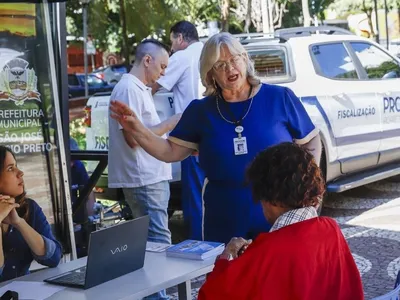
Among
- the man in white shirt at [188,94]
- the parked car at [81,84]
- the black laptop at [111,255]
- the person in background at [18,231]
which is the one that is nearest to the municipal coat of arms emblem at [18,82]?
the person in background at [18,231]

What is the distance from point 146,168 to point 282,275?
8.95 ft

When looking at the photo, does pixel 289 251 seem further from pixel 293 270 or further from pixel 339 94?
pixel 339 94

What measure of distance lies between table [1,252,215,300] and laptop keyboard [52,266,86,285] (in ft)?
0.24

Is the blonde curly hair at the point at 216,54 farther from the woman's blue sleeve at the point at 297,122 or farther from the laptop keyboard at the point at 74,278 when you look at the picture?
the laptop keyboard at the point at 74,278

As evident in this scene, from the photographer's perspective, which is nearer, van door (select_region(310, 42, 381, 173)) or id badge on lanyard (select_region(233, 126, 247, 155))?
id badge on lanyard (select_region(233, 126, 247, 155))

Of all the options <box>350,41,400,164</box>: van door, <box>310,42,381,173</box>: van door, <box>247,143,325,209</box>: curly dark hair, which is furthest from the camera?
<box>350,41,400,164</box>: van door

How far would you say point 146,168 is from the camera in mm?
5383

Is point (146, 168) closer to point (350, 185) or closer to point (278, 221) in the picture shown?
point (278, 221)

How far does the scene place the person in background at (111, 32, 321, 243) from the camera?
3.98 meters

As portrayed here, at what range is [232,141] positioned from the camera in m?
4.00

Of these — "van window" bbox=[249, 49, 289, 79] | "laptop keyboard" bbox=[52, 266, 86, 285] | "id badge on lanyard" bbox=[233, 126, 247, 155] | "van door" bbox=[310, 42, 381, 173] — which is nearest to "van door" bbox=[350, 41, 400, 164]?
"van door" bbox=[310, 42, 381, 173]

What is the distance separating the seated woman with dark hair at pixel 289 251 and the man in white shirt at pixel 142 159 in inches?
96.5

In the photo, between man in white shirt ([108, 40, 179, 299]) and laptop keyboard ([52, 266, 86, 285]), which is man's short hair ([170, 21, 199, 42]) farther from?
laptop keyboard ([52, 266, 86, 285])

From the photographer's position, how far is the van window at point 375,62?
962 centimetres
